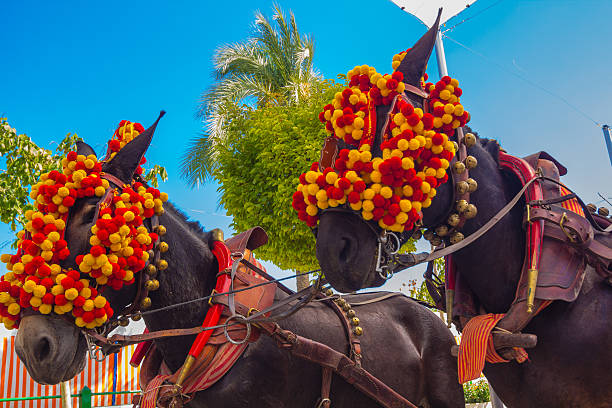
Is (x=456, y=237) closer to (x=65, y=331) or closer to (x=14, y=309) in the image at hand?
(x=65, y=331)

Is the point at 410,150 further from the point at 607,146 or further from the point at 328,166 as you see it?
the point at 607,146

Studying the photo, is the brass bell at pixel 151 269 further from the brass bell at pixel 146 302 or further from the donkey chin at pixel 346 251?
the donkey chin at pixel 346 251

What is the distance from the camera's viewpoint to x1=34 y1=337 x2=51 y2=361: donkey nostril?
7.88ft

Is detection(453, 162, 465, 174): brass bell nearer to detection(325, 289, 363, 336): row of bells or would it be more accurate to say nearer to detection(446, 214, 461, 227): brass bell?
detection(446, 214, 461, 227): brass bell

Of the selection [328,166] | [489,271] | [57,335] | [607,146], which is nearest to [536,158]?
[489,271]

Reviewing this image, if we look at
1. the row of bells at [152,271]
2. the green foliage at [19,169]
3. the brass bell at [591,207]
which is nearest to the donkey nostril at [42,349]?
the row of bells at [152,271]

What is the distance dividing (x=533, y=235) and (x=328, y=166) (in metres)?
0.95

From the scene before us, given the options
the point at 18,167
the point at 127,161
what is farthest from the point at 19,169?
the point at 127,161

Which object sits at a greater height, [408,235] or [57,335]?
[408,235]

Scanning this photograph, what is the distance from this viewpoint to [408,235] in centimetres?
218

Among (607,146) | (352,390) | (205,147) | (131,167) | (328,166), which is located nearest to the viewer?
(328,166)

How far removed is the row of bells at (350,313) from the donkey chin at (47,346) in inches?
62.9

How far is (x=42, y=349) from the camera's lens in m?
2.43

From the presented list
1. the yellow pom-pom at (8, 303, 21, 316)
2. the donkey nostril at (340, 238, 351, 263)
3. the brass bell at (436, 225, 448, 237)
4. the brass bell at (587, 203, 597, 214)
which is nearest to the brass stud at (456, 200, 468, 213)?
the brass bell at (436, 225, 448, 237)
